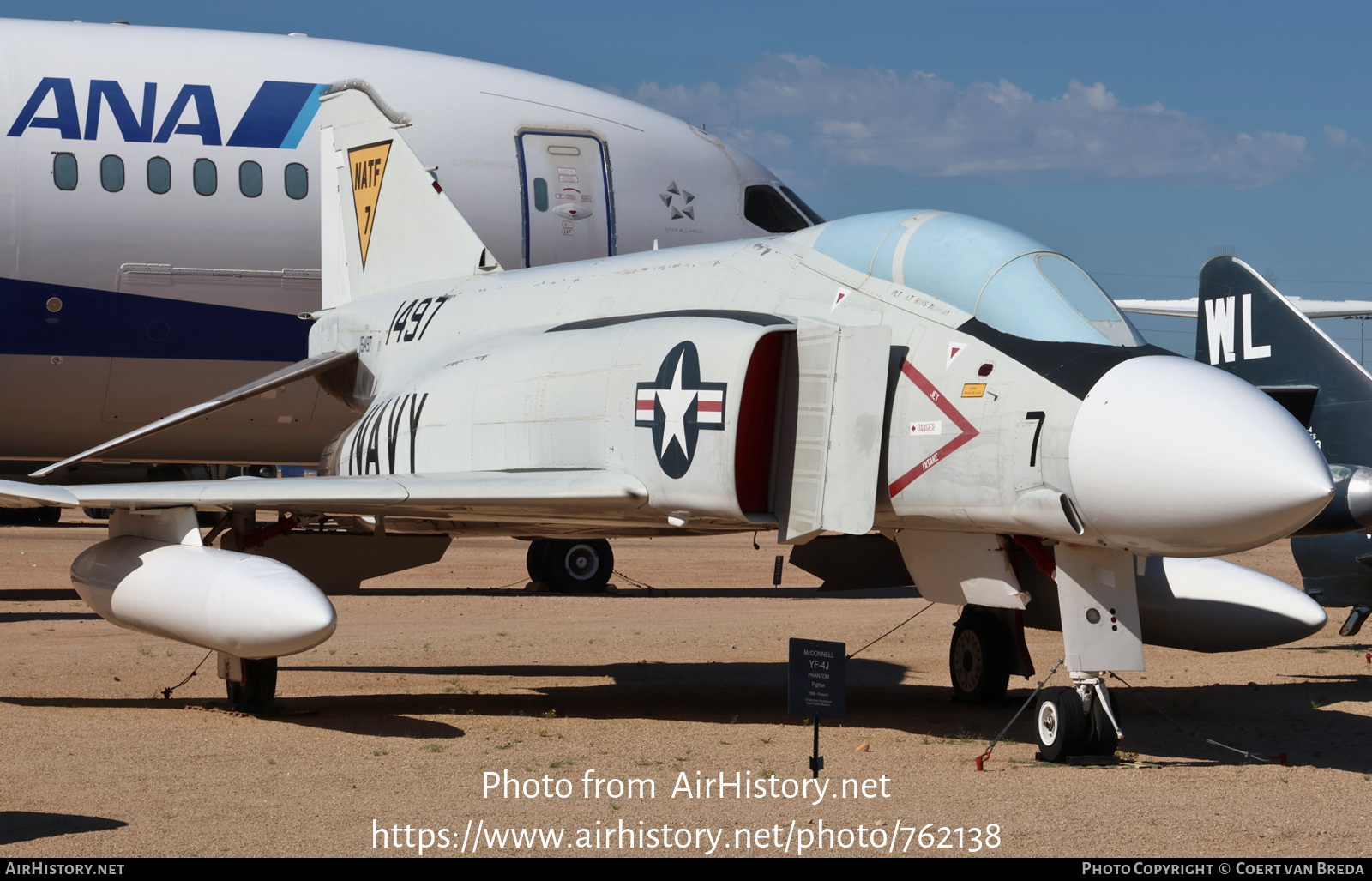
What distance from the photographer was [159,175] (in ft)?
49.4

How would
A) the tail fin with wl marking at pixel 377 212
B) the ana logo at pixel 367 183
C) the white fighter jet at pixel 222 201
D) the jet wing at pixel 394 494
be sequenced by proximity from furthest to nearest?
the white fighter jet at pixel 222 201 → the ana logo at pixel 367 183 → the tail fin with wl marking at pixel 377 212 → the jet wing at pixel 394 494

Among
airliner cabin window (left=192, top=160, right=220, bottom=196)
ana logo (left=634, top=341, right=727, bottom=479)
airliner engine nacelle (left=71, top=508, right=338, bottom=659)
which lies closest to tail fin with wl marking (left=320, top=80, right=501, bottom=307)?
airliner cabin window (left=192, top=160, right=220, bottom=196)

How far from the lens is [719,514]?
8.48 meters

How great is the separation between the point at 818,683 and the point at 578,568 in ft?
47.1

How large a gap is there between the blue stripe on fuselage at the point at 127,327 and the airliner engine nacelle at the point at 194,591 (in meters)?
5.44

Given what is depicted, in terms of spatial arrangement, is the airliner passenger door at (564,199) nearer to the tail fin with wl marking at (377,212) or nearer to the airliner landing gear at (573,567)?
the tail fin with wl marking at (377,212)

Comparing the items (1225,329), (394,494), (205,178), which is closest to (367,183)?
(205,178)

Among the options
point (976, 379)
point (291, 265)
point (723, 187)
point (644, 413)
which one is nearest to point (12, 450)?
point (291, 265)

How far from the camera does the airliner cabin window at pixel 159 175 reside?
49.3 ft

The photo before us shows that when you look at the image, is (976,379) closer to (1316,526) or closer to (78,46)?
(1316,526)

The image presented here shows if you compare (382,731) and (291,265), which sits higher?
(291,265)

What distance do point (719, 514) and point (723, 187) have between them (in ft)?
29.5

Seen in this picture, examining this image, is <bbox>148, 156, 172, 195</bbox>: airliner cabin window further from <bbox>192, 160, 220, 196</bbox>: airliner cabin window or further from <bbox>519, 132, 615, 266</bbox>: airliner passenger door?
<bbox>519, 132, 615, 266</bbox>: airliner passenger door

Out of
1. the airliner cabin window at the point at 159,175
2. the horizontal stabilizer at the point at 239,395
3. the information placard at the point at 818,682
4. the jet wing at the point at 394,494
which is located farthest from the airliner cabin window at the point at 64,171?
the information placard at the point at 818,682
